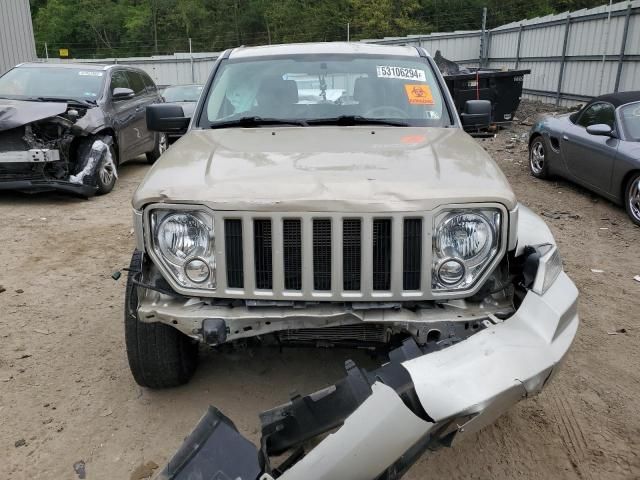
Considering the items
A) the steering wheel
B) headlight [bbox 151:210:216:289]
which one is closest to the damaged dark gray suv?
the steering wheel

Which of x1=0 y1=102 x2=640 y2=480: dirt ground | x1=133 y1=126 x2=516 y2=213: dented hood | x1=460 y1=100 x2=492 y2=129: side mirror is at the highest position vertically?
x1=460 y1=100 x2=492 y2=129: side mirror

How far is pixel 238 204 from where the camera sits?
2535 mm

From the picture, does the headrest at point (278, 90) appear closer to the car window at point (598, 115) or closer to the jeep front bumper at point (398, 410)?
the jeep front bumper at point (398, 410)

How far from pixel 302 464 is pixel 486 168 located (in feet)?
5.75

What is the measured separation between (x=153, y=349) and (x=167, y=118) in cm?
197

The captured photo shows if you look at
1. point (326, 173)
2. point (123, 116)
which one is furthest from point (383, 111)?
point (123, 116)

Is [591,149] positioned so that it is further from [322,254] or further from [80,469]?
[80,469]

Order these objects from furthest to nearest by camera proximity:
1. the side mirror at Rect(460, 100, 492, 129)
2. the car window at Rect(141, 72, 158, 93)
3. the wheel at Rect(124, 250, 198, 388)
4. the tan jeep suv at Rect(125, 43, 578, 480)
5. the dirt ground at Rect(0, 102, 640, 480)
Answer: the car window at Rect(141, 72, 158, 93)
the side mirror at Rect(460, 100, 492, 129)
the wheel at Rect(124, 250, 198, 388)
the dirt ground at Rect(0, 102, 640, 480)
the tan jeep suv at Rect(125, 43, 578, 480)

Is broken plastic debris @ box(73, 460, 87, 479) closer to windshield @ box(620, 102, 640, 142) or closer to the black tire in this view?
the black tire

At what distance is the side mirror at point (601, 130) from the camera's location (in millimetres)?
6871

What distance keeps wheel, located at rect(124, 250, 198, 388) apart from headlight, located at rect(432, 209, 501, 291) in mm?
1436

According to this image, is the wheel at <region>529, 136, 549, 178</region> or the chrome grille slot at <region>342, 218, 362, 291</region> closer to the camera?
the chrome grille slot at <region>342, 218, 362, 291</region>

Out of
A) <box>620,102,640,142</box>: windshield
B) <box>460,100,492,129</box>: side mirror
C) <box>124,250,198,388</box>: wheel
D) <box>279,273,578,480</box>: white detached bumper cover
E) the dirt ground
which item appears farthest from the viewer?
<box>620,102,640,142</box>: windshield

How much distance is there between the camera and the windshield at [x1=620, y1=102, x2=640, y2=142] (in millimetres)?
6703
